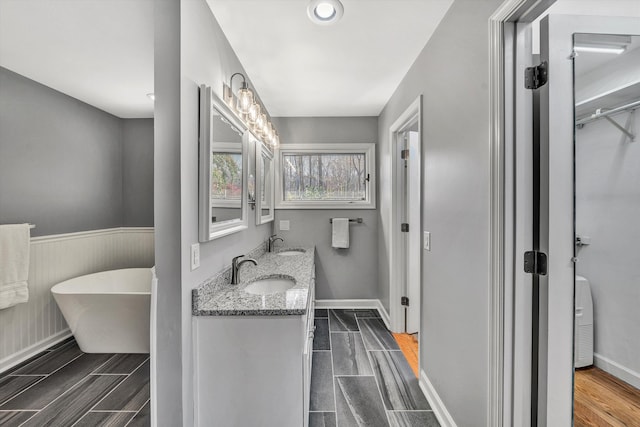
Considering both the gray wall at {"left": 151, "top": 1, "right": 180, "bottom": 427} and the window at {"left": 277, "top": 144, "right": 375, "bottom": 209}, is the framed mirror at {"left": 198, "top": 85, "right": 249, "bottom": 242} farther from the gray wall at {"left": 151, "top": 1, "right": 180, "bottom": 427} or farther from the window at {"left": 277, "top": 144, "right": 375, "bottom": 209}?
the window at {"left": 277, "top": 144, "right": 375, "bottom": 209}

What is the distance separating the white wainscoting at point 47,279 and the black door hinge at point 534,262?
3397 millimetres

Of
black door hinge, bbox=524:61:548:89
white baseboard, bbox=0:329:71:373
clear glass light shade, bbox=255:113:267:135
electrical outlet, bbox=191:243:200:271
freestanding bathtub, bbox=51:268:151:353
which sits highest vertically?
clear glass light shade, bbox=255:113:267:135

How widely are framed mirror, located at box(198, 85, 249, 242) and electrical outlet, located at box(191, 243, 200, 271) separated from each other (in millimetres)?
50

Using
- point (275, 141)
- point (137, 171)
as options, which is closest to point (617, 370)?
point (275, 141)

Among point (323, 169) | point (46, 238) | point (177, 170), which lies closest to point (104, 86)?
point (46, 238)

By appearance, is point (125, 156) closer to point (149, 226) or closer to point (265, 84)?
point (149, 226)

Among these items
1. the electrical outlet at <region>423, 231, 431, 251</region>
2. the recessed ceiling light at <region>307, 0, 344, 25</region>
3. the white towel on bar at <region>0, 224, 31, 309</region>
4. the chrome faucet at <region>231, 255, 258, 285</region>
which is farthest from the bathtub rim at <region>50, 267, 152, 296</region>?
the recessed ceiling light at <region>307, 0, 344, 25</region>

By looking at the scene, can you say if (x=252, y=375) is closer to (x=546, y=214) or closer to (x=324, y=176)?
(x=546, y=214)

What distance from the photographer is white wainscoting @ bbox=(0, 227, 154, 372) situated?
2018 millimetres

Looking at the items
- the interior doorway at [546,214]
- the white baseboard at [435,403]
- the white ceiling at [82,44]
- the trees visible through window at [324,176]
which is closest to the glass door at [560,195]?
the interior doorway at [546,214]

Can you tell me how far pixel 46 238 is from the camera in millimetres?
2285

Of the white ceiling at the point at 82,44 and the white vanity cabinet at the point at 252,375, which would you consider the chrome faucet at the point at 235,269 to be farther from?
the white ceiling at the point at 82,44

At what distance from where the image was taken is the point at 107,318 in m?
2.12

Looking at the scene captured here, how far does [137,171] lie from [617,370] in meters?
4.09
